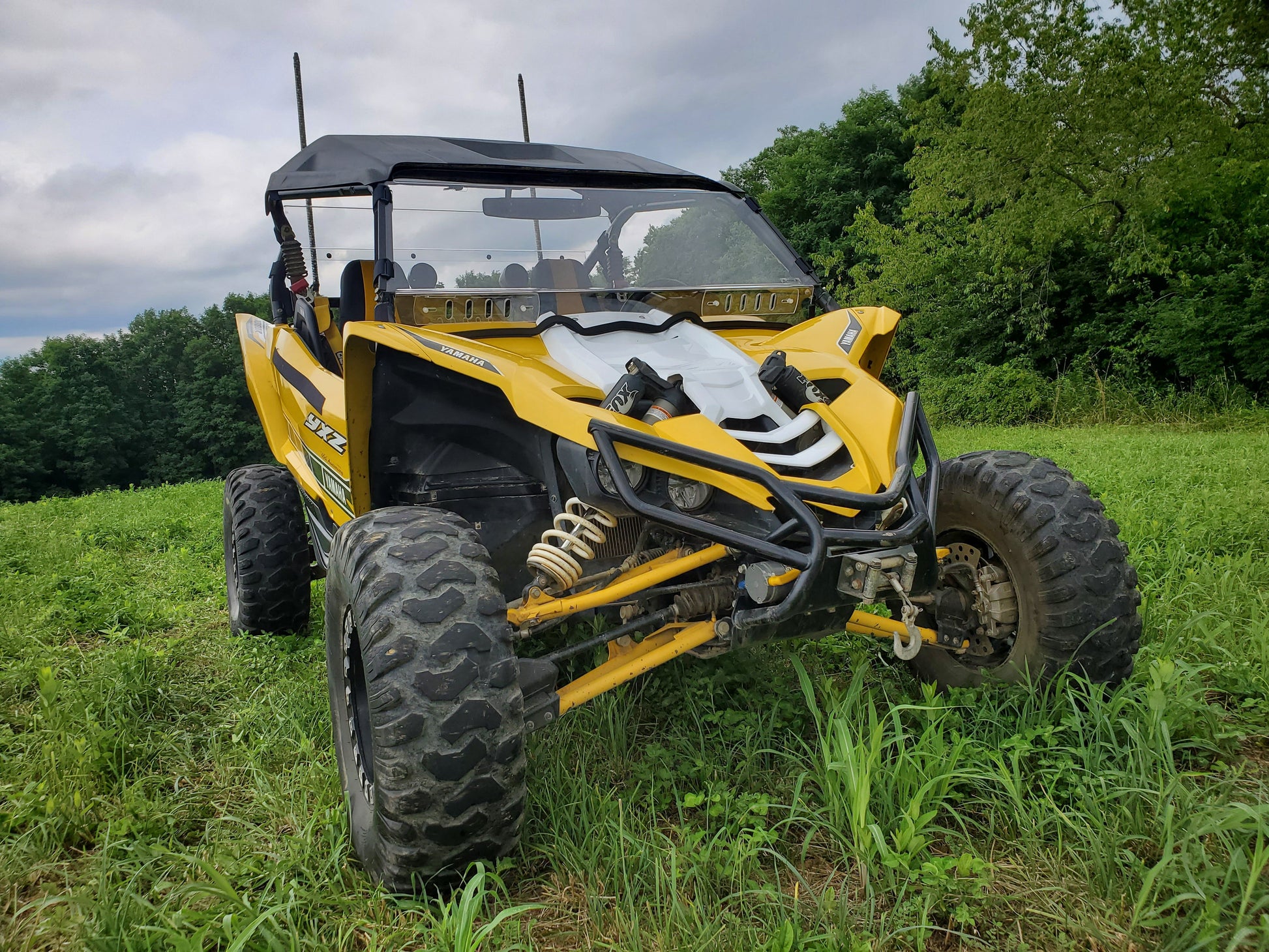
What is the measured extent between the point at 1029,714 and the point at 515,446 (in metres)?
1.94

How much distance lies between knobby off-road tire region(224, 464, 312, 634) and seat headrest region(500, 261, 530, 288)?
1.97 meters

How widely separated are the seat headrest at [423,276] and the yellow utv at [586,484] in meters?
0.02

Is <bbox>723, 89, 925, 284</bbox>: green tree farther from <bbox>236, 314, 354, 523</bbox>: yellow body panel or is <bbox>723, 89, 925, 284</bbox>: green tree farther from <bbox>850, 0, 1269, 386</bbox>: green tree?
<bbox>236, 314, 354, 523</bbox>: yellow body panel

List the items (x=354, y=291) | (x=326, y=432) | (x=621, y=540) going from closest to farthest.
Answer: (x=621, y=540) → (x=326, y=432) → (x=354, y=291)

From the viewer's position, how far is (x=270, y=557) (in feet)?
14.5

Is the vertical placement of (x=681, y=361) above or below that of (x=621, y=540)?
above

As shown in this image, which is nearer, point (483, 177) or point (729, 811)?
point (729, 811)

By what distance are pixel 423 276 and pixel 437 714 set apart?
177 cm

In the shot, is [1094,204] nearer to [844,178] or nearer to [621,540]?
[844,178]

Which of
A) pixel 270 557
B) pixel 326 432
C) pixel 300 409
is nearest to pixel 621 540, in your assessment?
pixel 326 432

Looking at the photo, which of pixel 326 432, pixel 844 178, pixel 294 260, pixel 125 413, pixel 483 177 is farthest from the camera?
pixel 125 413

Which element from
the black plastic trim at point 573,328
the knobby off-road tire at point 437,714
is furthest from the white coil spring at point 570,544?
the black plastic trim at point 573,328

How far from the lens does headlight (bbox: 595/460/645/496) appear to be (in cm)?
239

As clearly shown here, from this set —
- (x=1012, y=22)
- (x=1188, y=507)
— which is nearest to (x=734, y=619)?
(x=1188, y=507)
